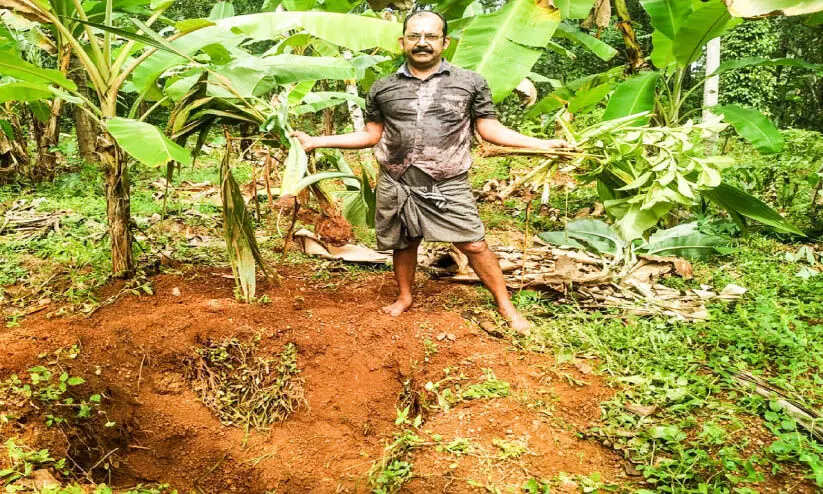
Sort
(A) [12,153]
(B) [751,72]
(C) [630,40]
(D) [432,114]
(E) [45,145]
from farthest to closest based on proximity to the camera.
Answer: (B) [751,72] → (E) [45,145] → (A) [12,153] → (C) [630,40] → (D) [432,114]

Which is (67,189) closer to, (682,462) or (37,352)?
(37,352)

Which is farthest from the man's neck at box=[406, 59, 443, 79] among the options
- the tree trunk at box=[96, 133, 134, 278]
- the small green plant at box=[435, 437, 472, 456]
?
the small green plant at box=[435, 437, 472, 456]

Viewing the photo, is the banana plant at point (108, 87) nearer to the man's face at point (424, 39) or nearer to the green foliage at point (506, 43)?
the man's face at point (424, 39)

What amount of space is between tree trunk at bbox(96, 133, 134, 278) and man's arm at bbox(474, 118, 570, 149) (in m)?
1.84

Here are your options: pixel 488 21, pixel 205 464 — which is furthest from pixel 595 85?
pixel 205 464

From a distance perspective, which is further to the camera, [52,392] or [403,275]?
[403,275]

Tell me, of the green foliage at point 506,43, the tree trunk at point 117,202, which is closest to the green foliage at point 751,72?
the green foliage at point 506,43

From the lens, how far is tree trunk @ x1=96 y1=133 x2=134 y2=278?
274cm

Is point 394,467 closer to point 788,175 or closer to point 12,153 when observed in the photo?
point 788,175

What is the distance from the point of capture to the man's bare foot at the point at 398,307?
297 centimetres

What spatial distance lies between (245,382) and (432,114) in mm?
1574

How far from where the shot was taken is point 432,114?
2613mm

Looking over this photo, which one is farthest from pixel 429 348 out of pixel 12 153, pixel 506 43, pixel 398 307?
pixel 12 153

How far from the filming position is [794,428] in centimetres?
210
